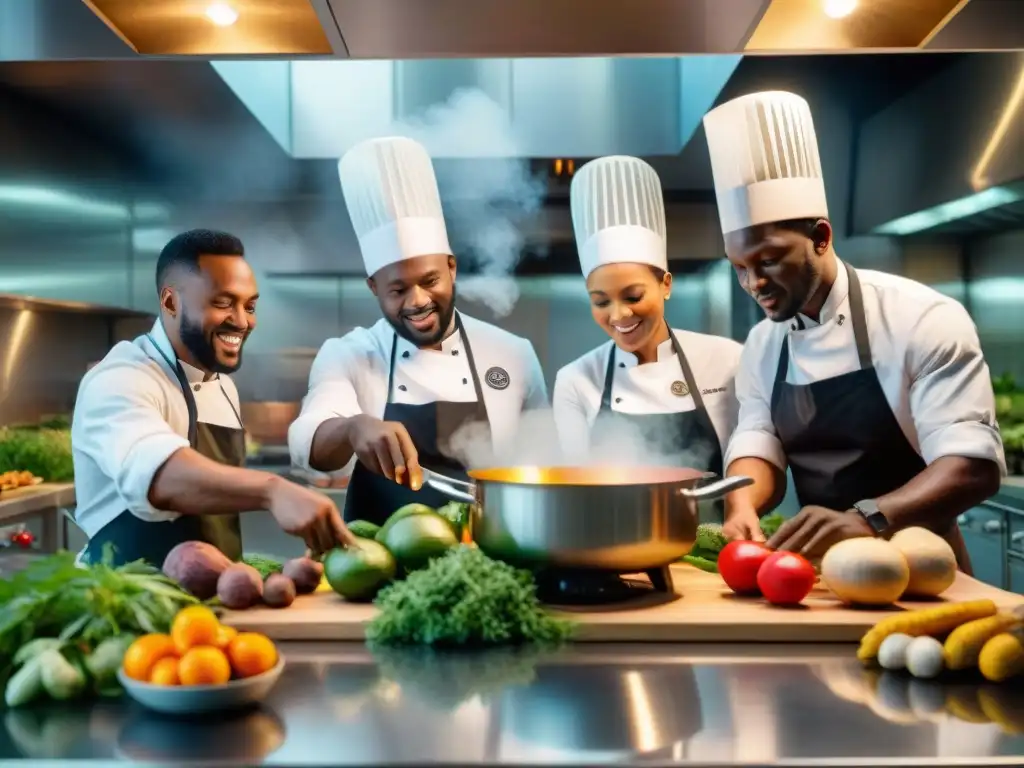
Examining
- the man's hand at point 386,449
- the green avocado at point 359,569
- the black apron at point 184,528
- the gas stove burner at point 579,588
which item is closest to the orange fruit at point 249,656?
the green avocado at point 359,569

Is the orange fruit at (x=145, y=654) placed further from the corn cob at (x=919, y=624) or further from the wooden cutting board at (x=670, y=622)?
the corn cob at (x=919, y=624)

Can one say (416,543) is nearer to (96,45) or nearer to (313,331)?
(313,331)

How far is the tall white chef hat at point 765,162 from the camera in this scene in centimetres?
200

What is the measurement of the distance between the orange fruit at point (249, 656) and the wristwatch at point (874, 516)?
1159mm

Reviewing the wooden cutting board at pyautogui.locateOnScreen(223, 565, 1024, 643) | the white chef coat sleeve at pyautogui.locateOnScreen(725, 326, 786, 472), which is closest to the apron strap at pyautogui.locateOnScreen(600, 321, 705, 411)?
Result: the white chef coat sleeve at pyautogui.locateOnScreen(725, 326, 786, 472)

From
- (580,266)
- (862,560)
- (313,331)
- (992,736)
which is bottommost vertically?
(992,736)

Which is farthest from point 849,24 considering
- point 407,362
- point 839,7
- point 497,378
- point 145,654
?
point 145,654

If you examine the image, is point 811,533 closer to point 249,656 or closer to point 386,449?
point 386,449

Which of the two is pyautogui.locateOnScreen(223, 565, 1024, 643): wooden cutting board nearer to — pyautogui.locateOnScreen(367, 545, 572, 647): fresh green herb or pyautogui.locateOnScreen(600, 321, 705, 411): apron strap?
pyautogui.locateOnScreen(367, 545, 572, 647): fresh green herb

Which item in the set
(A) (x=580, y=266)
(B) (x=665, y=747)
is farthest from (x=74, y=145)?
(B) (x=665, y=747)

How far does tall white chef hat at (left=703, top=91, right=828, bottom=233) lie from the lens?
78.6 inches

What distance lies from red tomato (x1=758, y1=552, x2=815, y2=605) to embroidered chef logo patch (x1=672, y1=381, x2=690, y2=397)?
0.79m

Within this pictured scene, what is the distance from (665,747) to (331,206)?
5.50ft

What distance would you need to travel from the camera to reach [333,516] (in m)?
A: 1.46
